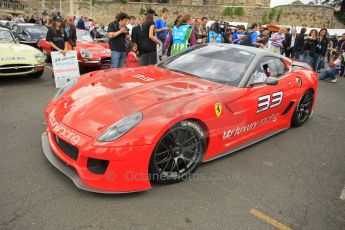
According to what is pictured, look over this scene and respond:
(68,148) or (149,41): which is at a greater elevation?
(149,41)

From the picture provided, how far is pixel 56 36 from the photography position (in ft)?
24.0

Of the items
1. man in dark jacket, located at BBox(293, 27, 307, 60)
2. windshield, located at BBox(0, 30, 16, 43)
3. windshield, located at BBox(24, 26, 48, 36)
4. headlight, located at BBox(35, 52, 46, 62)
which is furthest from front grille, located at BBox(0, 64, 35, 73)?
man in dark jacket, located at BBox(293, 27, 307, 60)

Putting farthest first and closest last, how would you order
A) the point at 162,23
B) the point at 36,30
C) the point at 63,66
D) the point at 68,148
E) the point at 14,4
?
the point at 14,4, the point at 36,30, the point at 162,23, the point at 63,66, the point at 68,148

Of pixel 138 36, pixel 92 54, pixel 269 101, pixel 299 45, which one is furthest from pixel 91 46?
pixel 299 45

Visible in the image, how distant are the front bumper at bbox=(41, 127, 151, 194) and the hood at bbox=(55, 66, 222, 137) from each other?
24 centimetres

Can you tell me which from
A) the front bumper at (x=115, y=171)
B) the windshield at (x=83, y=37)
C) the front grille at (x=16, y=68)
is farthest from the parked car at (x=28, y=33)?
the front bumper at (x=115, y=171)

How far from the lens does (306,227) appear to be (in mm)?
2680

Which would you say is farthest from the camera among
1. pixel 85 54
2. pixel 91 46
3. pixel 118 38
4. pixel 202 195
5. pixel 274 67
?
pixel 91 46

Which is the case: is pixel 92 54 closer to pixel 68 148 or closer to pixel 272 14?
pixel 68 148

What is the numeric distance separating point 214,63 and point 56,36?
15.9 feet

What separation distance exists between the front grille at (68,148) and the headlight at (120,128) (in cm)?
29

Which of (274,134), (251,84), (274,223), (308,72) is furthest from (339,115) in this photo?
(274,223)

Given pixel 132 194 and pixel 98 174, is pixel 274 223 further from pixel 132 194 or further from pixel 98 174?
pixel 98 174

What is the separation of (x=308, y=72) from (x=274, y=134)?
1380 mm
